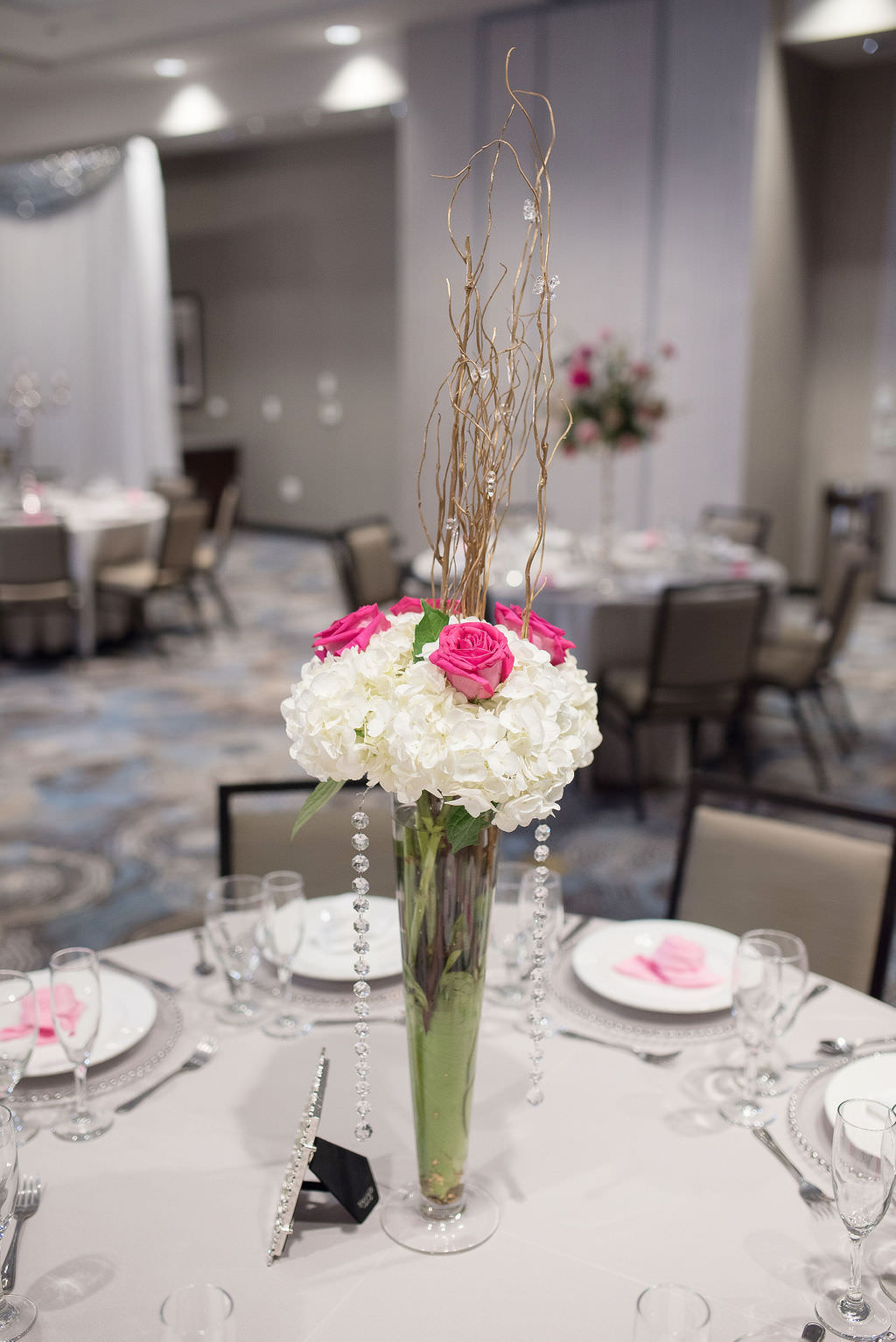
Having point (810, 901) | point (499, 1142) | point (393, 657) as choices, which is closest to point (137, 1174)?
point (499, 1142)

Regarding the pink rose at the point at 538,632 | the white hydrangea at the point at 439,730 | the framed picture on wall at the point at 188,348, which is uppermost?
the framed picture on wall at the point at 188,348

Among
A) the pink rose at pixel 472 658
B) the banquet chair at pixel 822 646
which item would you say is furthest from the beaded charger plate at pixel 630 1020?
the banquet chair at pixel 822 646

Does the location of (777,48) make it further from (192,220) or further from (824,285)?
(192,220)

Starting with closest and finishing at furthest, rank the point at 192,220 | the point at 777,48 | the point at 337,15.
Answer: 1. the point at 777,48
2. the point at 337,15
3. the point at 192,220

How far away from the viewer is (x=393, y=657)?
1.12 metres

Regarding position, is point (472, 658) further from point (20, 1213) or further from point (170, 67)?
point (170, 67)

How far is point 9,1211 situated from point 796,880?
1.41m

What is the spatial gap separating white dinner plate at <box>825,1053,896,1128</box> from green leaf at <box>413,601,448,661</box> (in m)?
0.78

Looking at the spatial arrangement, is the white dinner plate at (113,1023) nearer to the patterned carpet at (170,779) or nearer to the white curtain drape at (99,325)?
the patterned carpet at (170,779)

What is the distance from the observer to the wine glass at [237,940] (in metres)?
1.59

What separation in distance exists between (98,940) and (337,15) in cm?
616

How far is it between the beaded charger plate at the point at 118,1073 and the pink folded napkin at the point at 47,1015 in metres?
0.06

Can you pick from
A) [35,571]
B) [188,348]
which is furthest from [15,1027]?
[188,348]

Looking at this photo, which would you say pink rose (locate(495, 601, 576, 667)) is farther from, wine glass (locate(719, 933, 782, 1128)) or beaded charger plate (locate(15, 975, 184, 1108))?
beaded charger plate (locate(15, 975, 184, 1108))
